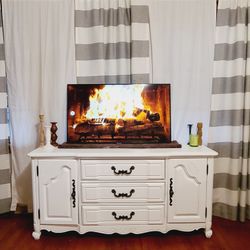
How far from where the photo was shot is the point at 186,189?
192 centimetres

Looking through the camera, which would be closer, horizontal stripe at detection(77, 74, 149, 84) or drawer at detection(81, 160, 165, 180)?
drawer at detection(81, 160, 165, 180)

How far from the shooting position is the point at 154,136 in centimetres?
220

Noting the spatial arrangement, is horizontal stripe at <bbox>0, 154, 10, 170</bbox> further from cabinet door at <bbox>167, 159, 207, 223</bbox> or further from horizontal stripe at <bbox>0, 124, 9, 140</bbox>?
cabinet door at <bbox>167, 159, 207, 223</bbox>

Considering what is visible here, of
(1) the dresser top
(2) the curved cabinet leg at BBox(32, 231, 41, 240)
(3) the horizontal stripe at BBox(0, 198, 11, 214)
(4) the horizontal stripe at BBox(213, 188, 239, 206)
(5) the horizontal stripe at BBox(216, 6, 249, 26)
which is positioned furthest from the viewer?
(3) the horizontal stripe at BBox(0, 198, 11, 214)

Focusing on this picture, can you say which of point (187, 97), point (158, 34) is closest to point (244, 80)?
point (187, 97)

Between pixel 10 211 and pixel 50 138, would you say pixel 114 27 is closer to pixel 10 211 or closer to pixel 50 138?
pixel 50 138

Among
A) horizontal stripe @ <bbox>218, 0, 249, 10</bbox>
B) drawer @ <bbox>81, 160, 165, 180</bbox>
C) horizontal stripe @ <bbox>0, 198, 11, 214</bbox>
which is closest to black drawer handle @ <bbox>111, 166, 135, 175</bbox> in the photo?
drawer @ <bbox>81, 160, 165, 180</bbox>

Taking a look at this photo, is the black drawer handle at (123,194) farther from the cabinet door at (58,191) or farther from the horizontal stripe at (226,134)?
the horizontal stripe at (226,134)

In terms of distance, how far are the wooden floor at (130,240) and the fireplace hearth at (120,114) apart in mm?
851

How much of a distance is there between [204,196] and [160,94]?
994 millimetres

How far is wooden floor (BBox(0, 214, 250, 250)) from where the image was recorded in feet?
6.15

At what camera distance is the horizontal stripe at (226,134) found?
2.25 m

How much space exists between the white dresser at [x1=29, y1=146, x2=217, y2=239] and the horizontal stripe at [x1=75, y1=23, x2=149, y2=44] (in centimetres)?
112

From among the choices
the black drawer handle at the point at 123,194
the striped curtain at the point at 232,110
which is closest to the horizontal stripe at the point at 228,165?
the striped curtain at the point at 232,110
